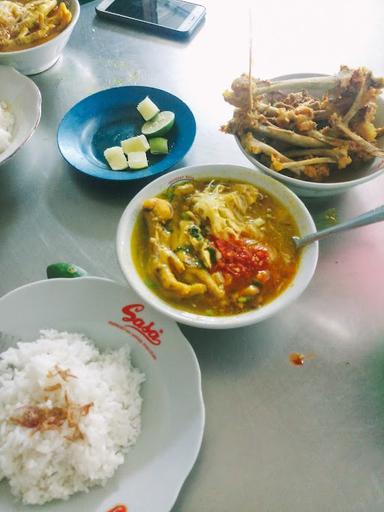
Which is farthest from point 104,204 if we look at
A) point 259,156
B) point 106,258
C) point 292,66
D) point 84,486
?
point 292,66

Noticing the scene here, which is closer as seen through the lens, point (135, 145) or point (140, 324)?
point (140, 324)

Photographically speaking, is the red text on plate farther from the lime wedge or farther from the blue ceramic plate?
the lime wedge

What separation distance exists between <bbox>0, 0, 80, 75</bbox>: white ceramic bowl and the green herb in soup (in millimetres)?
1154

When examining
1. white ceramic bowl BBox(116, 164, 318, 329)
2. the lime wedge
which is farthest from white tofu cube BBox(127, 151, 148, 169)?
white ceramic bowl BBox(116, 164, 318, 329)

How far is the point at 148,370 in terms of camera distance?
1341 mm

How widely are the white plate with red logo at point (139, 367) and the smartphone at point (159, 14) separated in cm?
180

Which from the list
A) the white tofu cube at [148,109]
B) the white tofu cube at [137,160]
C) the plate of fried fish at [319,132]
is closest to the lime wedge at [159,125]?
the white tofu cube at [148,109]

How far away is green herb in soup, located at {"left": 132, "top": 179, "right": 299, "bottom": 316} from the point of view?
1.40 metres

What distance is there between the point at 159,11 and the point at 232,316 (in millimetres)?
2087

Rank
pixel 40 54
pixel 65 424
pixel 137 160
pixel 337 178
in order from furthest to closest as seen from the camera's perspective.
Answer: pixel 40 54 → pixel 137 160 → pixel 337 178 → pixel 65 424

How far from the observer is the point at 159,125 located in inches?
77.6

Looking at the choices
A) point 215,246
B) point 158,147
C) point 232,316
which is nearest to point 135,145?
point 158,147

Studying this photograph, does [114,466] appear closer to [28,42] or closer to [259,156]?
[259,156]

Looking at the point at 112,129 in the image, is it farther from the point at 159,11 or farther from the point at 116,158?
the point at 159,11
